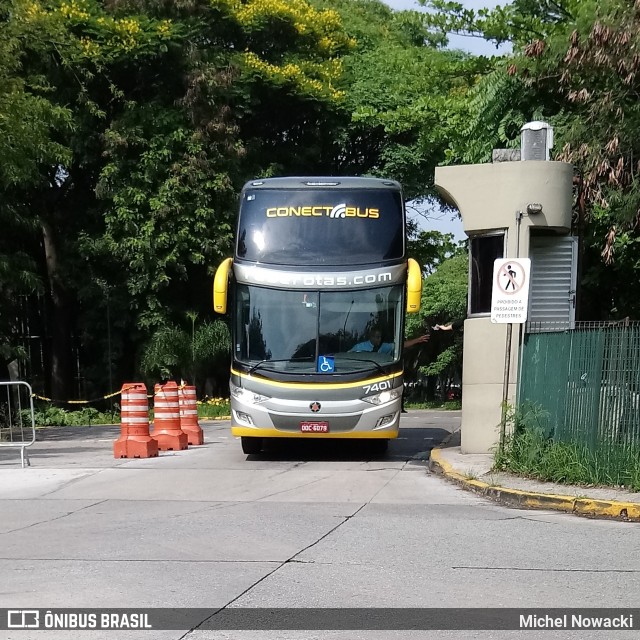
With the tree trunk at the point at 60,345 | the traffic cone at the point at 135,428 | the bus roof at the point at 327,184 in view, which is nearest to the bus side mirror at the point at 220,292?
the bus roof at the point at 327,184

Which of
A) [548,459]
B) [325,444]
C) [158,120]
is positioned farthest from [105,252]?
[548,459]

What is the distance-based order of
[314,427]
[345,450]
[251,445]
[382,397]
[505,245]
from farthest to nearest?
[345,450]
[251,445]
[382,397]
[314,427]
[505,245]

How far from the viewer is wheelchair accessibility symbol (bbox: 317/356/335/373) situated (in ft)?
50.5

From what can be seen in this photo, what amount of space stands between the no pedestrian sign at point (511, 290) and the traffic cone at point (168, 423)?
6.78m

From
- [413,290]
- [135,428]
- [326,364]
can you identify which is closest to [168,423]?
[135,428]

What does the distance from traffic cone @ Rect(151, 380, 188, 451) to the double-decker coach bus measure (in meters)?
2.38

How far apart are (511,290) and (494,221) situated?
90.0 inches

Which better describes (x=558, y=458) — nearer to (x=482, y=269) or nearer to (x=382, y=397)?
(x=382, y=397)

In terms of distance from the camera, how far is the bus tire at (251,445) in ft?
54.0

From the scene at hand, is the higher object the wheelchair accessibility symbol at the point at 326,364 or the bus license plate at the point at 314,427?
the wheelchair accessibility symbol at the point at 326,364

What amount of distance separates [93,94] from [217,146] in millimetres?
4312

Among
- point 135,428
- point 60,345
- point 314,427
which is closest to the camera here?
point 314,427

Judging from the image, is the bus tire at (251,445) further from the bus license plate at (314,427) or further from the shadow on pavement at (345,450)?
the bus license plate at (314,427)

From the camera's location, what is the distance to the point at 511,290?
13.0 m
